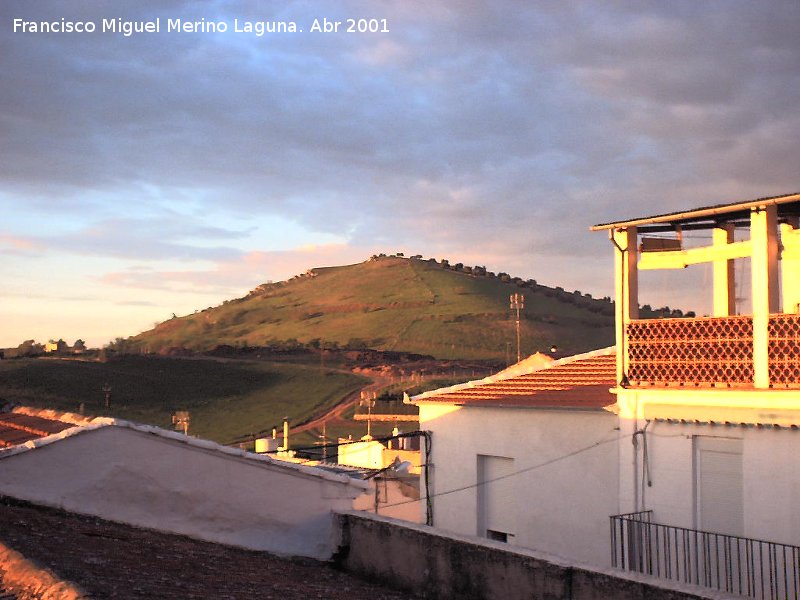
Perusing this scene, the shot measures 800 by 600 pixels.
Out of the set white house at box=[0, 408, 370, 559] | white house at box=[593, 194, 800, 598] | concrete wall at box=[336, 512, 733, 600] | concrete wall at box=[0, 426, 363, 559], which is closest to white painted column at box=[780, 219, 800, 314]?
white house at box=[593, 194, 800, 598]

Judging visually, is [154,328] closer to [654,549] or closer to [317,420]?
[317,420]

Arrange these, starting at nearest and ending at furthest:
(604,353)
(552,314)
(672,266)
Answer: (672,266)
(604,353)
(552,314)

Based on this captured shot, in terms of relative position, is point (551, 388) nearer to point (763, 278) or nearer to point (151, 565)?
point (763, 278)

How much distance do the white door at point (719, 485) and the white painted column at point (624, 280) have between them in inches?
73.9

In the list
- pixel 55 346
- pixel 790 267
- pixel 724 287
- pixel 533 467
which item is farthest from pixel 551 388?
pixel 55 346

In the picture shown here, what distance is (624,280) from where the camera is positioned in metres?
14.1

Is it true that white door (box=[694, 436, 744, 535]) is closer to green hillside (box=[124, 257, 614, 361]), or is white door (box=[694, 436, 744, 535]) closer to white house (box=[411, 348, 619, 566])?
white house (box=[411, 348, 619, 566])

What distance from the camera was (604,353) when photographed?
61.9 ft

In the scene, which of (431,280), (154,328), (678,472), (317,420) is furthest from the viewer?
(154,328)

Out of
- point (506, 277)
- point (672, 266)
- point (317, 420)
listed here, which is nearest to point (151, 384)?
point (317, 420)

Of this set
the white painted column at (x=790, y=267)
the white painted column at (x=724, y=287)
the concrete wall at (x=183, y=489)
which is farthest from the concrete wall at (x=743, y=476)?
the concrete wall at (x=183, y=489)

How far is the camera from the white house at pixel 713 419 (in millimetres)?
11766

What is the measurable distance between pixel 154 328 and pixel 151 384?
90.2m

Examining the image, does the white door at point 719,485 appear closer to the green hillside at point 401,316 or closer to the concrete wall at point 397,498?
the concrete wall at point 397,498
